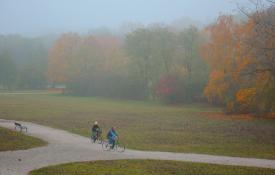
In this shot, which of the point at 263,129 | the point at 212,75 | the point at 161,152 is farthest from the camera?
the point at 212,75

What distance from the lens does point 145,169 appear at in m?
18.3

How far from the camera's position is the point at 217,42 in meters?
57.8

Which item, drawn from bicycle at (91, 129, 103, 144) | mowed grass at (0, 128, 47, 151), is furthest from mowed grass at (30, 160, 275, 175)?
bicycle at (91, 129, 103, 144)

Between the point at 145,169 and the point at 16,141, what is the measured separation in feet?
37.3

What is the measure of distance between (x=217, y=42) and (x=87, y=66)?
48.1 meters

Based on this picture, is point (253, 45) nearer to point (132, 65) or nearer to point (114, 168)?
point (114, 168)

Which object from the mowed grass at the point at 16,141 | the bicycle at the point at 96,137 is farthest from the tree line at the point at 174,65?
the mowed grass at the point at 16,141

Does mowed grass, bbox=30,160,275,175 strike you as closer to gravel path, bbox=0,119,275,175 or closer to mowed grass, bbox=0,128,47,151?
gravel path, bbox=0,119,275,175

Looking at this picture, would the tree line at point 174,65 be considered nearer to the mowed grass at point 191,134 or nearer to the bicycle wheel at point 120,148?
the mowed grass at point 191,134

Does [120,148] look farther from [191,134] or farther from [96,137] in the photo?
[191,134]

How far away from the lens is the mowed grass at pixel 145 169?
17609mm

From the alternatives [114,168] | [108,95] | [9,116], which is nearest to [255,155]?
[114,168]

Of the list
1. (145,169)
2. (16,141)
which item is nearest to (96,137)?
(16,141)

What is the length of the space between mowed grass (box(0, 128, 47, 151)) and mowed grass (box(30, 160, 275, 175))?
632 centimetres
